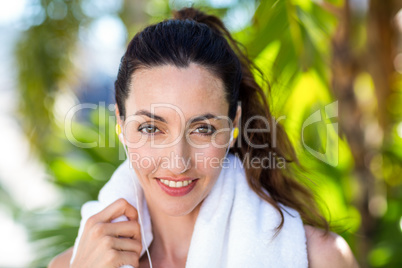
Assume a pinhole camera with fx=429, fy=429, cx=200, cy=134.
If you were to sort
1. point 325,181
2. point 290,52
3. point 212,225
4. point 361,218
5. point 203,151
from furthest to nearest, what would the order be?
point 361,218 → point 325,181 → point 290,52 → point 212,225 → point 203,151

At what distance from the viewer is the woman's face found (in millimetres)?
1354

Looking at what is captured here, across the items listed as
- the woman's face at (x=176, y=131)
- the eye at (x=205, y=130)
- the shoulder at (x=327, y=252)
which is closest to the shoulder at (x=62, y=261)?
the woman's face at (x=176, y=131)

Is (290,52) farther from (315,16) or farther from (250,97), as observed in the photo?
(250,97)

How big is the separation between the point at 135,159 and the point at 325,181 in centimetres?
138

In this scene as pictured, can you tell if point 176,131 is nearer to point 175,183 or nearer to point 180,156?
point 180,156

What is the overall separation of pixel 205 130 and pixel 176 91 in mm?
166

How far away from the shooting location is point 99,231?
1450 mm

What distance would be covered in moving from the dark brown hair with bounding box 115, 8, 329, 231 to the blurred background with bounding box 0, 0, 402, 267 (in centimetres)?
18

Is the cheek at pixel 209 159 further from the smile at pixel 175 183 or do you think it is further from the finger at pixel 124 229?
the finger at pixel 124 229

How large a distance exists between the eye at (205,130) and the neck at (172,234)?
0.35 m

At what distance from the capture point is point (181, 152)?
1.34m

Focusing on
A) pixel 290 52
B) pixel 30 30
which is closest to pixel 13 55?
pixel 30 30

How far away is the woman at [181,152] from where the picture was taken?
1370 mm

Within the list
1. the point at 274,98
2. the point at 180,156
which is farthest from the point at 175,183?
the point at 274,98
